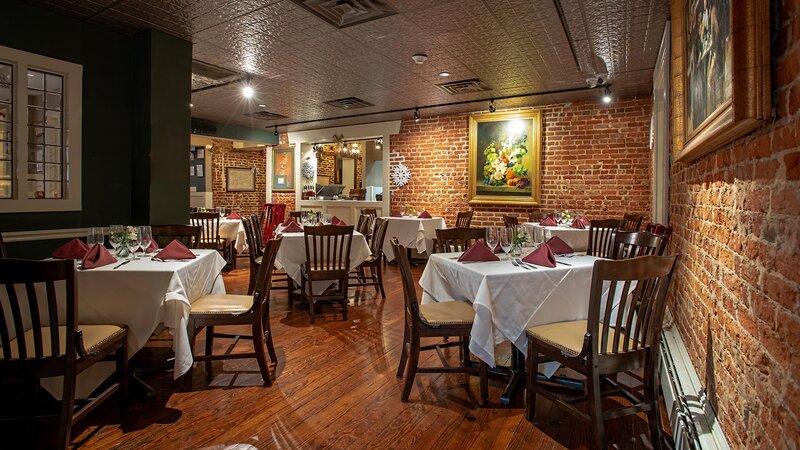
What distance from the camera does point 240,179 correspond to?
37.7ft

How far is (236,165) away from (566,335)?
10742 millimetres

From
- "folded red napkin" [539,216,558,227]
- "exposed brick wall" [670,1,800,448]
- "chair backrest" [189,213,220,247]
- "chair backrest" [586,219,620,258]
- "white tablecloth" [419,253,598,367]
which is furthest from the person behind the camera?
"folded red napkin" [539,216,558,227]

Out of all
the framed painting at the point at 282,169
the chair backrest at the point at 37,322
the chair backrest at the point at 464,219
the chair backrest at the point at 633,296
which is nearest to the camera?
the chair backrest at the point at 37,322

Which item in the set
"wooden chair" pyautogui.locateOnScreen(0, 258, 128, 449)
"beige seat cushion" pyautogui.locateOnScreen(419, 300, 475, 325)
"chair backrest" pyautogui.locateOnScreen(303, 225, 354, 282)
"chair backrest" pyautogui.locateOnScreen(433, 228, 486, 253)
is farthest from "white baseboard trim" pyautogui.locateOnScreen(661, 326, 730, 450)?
"chair backrest" pyautogui.locateOnScreen(303, 225, 354, 282)

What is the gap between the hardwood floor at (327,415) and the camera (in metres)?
2.19

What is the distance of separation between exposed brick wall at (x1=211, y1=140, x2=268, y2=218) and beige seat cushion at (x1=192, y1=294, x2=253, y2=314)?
889cm

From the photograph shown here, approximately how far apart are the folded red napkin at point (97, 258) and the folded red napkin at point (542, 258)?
2466 mm

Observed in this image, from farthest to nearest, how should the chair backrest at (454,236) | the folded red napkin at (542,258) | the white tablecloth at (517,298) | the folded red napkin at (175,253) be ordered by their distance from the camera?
the chair backrest at (454,236), the folded red napkin at (175,253), the folded red napkin at (542,258), the white tablecloth at (517,298)

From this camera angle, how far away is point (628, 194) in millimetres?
6777

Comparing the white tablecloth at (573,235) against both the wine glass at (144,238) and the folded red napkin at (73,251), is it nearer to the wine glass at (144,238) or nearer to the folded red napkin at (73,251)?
the wine glass at (144,238)

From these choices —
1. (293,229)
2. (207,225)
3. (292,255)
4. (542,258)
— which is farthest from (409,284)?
(207,225)

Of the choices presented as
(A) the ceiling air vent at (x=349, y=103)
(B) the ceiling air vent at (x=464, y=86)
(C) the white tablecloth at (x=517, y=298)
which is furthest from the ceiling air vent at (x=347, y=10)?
(A) the ceiling air vent at (x=349, y=103)

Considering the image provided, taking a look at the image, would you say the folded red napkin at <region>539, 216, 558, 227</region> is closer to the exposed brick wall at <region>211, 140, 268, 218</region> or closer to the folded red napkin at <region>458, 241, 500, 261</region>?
the folded red napkin at <region>458, 241, 500, 261</region>

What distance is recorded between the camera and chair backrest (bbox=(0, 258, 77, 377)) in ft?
5.81
